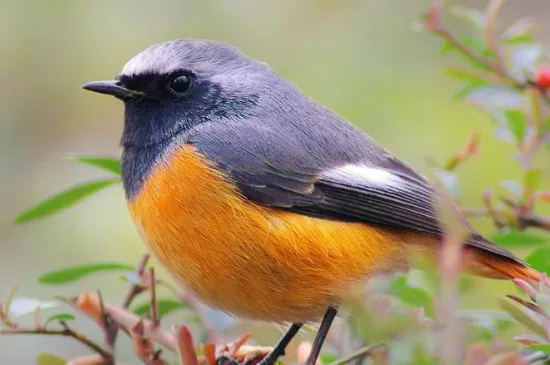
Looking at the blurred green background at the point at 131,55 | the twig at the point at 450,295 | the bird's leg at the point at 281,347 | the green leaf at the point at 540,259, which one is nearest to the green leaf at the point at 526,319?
the twig at the point at 450,295

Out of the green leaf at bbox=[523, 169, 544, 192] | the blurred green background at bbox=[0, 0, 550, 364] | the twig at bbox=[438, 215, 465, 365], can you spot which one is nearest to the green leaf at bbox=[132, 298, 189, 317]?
the green leaf at bbox=[523, 169, 544, 192]

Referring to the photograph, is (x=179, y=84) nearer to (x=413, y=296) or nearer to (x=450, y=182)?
(x=450, y=182)

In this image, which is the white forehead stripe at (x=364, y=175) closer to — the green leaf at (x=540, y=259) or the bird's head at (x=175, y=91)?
the bird's head at (x=175, y=91)

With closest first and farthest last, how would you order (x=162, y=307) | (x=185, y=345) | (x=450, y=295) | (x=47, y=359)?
(x=450, y=295) → (x=185, y=345) → (x=47, y=359) → (x=162, y=307)

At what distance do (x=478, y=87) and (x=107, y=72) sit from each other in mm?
3302

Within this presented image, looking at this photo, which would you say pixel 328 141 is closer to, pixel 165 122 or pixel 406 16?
pixel 165 122

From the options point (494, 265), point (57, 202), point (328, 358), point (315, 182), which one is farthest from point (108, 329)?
point (494, 265)

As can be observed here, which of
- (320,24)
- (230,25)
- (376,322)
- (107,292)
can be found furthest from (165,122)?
(320,24)

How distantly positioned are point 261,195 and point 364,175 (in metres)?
0.41

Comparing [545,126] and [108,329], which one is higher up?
[545,126]

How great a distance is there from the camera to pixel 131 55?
5.60 meters

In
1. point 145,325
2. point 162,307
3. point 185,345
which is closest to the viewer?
point 185,345

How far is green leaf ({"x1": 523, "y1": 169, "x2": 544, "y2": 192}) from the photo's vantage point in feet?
9.02

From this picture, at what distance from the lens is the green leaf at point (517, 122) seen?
9.25 feet
